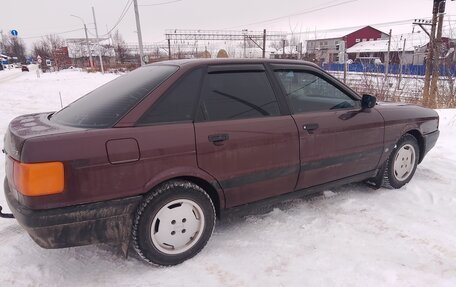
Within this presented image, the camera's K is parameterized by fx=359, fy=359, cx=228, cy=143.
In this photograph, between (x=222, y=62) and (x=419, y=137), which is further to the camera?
(x=419, y=137)

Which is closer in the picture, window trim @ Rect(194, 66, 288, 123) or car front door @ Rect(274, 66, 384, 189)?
window trim @ Rect(194, 66, 288, 123)

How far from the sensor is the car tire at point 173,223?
2.67 meters

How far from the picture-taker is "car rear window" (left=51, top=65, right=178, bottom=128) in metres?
2.69

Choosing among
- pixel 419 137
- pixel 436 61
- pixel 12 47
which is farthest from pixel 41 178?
pixel 12 47

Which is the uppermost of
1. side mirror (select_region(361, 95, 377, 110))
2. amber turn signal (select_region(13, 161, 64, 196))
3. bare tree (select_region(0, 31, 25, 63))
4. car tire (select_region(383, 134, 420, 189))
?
bare tree (select_region(0, 31, 25, 63))

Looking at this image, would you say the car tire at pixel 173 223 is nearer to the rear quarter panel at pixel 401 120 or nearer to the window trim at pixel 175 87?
the window trim at pixel 175 87

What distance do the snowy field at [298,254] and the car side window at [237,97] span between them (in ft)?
3.72

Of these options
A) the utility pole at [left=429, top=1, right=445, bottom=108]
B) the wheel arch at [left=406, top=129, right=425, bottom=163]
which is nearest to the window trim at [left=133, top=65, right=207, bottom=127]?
the wheel arch at [left=406, top=129, right=425, bottom=163]

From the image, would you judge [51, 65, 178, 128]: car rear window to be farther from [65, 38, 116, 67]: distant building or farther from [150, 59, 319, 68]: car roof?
[65, 38, 116, 67]: distant building

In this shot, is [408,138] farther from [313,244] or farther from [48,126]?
[48,126]

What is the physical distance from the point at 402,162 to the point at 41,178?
3973 millimetres

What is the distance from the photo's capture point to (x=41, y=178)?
2.29 meters

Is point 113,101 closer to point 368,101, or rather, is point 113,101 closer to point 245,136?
point 245,136

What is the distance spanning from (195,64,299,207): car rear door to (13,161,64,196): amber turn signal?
3.29ft
